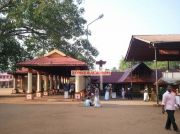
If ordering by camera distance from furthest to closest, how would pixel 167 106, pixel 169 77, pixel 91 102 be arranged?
1. pixel 169 77
2. pixel 91 102
3. pixel 167 106

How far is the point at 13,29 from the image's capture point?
39312 mm

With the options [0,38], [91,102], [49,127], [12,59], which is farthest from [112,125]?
[12,59]

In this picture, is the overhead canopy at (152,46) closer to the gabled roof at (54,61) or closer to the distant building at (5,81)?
the gabled roof at (54,61)

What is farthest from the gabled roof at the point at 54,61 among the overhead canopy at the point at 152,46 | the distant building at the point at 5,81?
the distant building at the point at 5,81

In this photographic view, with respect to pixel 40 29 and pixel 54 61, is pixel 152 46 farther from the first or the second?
pixel 40 29

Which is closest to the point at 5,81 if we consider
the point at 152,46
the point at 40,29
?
the point at 40,29

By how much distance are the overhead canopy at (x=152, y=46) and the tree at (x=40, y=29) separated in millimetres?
9292

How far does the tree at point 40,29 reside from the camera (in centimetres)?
3666

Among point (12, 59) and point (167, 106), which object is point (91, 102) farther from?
point (12, 59)

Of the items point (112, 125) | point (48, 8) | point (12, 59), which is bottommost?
point (112, 125)

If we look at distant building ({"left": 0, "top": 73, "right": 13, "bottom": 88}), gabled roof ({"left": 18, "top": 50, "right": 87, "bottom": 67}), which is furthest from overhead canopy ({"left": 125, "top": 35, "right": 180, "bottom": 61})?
distant building ({"left": 0, "top": 73, "right": 13, "bottom": 88})

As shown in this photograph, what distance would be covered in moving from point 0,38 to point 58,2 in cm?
671

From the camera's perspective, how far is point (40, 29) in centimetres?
3956

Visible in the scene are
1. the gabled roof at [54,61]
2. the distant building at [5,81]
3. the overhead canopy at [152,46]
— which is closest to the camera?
the overhead canopy at [152,46]
